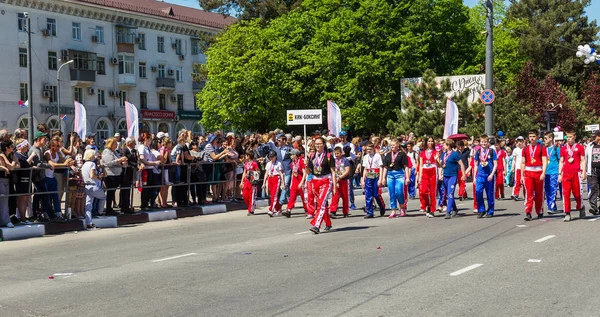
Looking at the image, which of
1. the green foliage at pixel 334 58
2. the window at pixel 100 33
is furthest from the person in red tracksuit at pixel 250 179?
the window at pixel 100 33

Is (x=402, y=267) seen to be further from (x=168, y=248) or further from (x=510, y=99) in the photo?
(x=510, y=99)

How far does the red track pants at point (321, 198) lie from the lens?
51.0ft

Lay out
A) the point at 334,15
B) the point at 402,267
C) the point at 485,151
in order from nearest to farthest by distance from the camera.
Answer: the point at 402,267 < the point at 485,151 < the point at 334,15

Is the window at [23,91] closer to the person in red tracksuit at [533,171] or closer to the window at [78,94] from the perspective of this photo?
the window at [78,94]

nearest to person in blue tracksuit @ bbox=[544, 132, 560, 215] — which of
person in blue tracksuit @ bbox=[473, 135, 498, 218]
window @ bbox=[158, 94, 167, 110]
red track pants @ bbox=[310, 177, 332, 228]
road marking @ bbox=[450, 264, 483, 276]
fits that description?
person in blue tracksuit @ bbox=[473, 135, 498, 218]

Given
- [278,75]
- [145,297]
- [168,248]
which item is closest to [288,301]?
[145,297]

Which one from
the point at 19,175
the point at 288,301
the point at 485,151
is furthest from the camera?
the point at 485,151

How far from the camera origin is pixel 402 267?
10.6m

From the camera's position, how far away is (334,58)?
51.0m

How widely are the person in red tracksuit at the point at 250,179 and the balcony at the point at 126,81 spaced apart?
158ft

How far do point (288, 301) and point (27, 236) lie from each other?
944cm

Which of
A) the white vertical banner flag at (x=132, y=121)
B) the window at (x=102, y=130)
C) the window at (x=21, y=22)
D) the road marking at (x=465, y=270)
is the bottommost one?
the road marking at (x=465, y=270)

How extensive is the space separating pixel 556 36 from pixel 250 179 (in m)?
60.8

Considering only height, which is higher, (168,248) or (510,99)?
→ (510,99)
